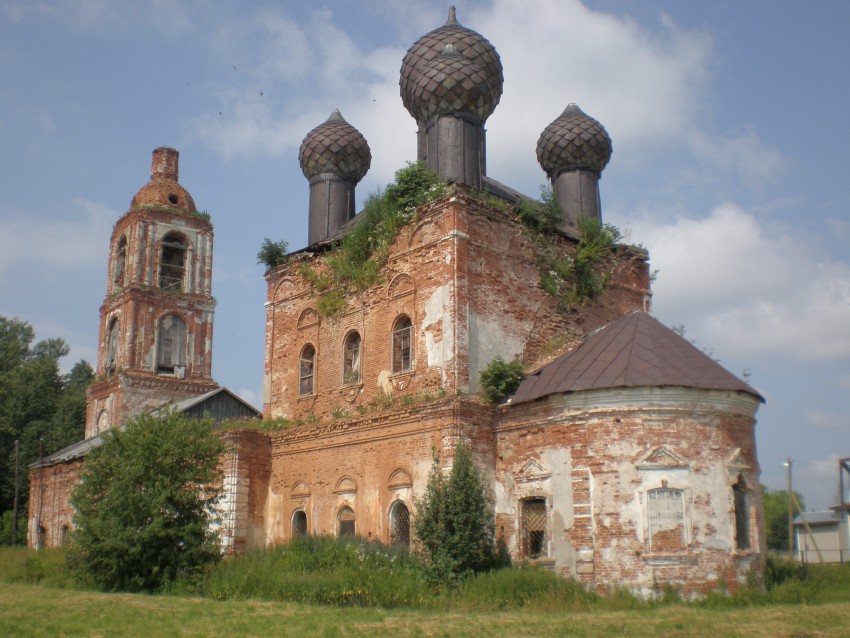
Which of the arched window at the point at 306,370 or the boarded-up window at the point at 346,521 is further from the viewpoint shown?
the arched window at the point at 306,370

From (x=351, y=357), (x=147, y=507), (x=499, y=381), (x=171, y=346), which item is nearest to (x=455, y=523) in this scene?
(x=499, y=381)

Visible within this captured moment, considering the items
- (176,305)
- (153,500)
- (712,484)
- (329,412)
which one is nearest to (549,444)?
(712,484)

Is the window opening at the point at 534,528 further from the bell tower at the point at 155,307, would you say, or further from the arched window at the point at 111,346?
the arched window at the point at 111,346

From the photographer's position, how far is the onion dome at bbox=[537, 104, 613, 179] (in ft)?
61.7

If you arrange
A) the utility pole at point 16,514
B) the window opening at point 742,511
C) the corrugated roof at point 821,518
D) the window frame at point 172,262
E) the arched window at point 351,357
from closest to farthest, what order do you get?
the window opening at point 742,511
the arched window at point 351,357
the window frame at point 172,262
the utility pole at point 16,514
the corrugated roof at point 821,518

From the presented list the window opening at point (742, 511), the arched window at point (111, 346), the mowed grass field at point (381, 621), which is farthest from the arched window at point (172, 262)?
the window opening at point (742, 511)

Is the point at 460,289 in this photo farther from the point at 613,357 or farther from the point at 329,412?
the point at 329,412

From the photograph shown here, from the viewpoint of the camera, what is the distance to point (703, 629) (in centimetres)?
939

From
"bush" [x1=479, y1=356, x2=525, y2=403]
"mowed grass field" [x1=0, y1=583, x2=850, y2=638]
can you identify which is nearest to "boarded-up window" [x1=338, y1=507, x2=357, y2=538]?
"bush" [x1=479, y1=356, x2=525, y2=403]

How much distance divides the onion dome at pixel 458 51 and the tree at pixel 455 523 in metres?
7.28

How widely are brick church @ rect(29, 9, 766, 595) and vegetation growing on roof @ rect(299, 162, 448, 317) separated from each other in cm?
19

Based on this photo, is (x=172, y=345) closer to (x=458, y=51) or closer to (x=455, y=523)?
(x=458, y=51)

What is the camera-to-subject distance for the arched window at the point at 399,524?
14.4m

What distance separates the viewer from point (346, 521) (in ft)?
50.5
